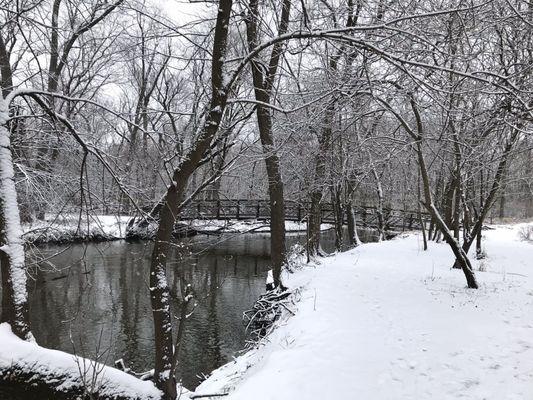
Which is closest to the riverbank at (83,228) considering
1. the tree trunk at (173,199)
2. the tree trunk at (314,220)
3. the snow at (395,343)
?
the tree trunk at (173,199)

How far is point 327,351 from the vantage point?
5297mm

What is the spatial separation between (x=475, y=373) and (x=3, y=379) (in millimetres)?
4730

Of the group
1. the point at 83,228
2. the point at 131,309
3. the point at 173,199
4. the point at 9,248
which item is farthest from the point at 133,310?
the point at 83,228

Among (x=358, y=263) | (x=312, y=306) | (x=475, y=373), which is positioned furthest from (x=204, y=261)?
(x=475, y=373)

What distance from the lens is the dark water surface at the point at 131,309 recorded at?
7992mm

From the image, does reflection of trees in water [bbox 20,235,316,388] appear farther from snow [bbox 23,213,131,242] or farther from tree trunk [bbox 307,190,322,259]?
tree trunk [bbox 307,190,322,259]

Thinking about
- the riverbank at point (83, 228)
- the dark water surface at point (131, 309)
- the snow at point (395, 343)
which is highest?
the riverbank at point (83, 228)

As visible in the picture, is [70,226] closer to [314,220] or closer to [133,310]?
[133,310]

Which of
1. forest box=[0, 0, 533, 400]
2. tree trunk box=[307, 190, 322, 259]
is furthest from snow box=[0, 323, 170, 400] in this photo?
tree trunk box=[307, 190, 322, 259]

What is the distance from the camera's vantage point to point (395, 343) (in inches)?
214

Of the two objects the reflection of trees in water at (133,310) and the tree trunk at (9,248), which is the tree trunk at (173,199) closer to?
the reflection of trees in water at (133,310)

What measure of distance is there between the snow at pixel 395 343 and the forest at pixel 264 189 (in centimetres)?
4

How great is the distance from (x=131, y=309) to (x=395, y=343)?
24.3ft

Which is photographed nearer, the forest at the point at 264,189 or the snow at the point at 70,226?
the forest at the point at 264,189
